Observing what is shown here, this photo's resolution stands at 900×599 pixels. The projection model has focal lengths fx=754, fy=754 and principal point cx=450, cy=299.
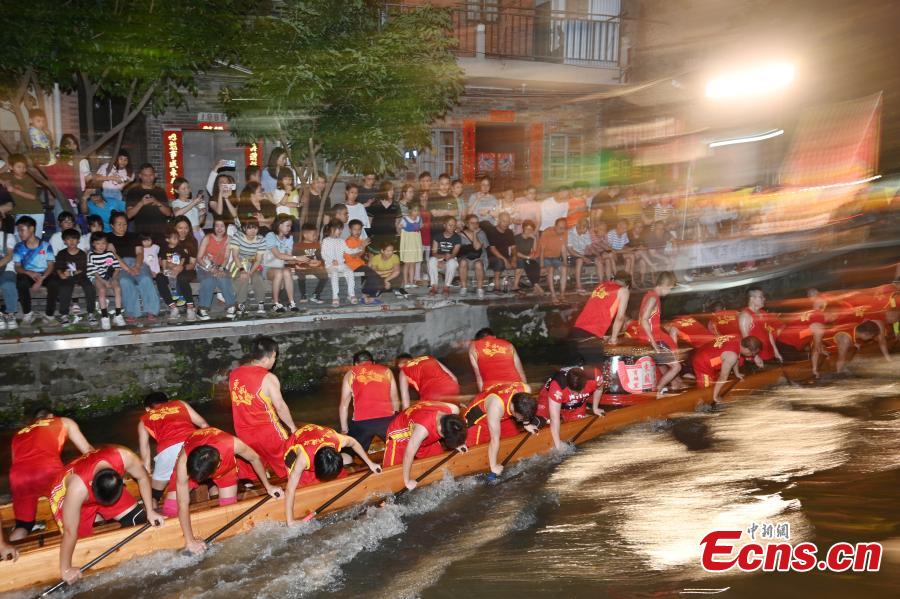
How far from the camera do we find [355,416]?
811cm

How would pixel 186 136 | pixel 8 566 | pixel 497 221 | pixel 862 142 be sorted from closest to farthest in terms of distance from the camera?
pixel 8 566 → pixel 497 221 → pixel 186 136 → pixel 862 142

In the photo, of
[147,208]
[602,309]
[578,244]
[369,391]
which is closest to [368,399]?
[369,391]

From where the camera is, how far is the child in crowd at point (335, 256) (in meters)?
11.6

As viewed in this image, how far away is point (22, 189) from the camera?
34.9 feet

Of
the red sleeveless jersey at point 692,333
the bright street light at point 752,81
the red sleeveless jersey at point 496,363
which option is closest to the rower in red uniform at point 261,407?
the red sleeveless jersey at point 496,363

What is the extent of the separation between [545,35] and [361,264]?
960 cm

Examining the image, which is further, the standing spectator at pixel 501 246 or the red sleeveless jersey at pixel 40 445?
the standing spectator at pixel 501 246

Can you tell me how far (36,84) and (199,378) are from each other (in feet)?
17.0

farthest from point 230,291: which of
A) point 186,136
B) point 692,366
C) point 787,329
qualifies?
point 787,329

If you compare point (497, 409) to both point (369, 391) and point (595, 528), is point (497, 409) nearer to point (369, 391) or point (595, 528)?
point (369, 391)

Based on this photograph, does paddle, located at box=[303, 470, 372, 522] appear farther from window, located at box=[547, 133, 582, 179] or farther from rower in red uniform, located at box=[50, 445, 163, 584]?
window, located at box=[547, 133, 582, 179]

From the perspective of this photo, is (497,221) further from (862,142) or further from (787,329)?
(862,142)

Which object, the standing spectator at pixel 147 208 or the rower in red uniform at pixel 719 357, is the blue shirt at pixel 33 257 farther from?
the rower in red uniform at pixel 719 357

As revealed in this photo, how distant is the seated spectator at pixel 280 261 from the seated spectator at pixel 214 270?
0.60 meters
